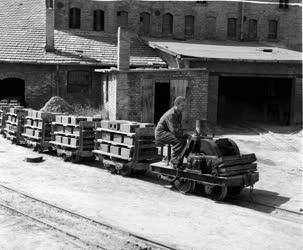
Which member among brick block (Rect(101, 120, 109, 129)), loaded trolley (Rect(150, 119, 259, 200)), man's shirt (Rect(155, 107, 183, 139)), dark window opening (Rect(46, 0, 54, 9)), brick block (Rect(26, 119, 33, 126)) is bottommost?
loaded trolley (Rect(150, 119, 259, 200))

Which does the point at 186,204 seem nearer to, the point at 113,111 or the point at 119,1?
the point at 113,111

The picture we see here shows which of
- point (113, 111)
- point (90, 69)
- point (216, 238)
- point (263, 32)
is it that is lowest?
point (216, 238)

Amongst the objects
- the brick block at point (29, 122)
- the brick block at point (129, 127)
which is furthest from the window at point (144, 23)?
A: the brick block at point (129, 127)

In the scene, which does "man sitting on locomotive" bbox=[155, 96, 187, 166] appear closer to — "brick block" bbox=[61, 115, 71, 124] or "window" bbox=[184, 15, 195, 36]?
"brick block" bbox=[61, 115, 71, 124]

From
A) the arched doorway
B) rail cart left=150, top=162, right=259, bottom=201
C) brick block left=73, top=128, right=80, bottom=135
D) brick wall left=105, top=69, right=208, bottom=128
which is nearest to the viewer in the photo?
rail cart left=150, top=162, right=259, bottom=201

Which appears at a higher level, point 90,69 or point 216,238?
point 90,69

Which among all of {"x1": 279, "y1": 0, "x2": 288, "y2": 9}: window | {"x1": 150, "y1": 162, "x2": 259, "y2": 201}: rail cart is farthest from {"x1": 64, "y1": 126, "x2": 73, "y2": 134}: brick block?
{"x1": 279, "y1": 0, "x2": 288, "y2": 9}: window

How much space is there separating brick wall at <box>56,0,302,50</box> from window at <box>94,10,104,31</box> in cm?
28

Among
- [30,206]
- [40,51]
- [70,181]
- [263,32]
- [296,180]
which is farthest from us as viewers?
[263,32]

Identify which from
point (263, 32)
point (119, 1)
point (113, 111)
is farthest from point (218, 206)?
point (263, 32)

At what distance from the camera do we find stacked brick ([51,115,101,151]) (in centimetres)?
1563

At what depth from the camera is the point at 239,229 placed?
30.9 feet

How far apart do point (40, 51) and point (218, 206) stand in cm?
1810

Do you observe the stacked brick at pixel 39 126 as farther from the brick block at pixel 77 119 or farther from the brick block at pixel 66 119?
the brick block at pixel 77 119
